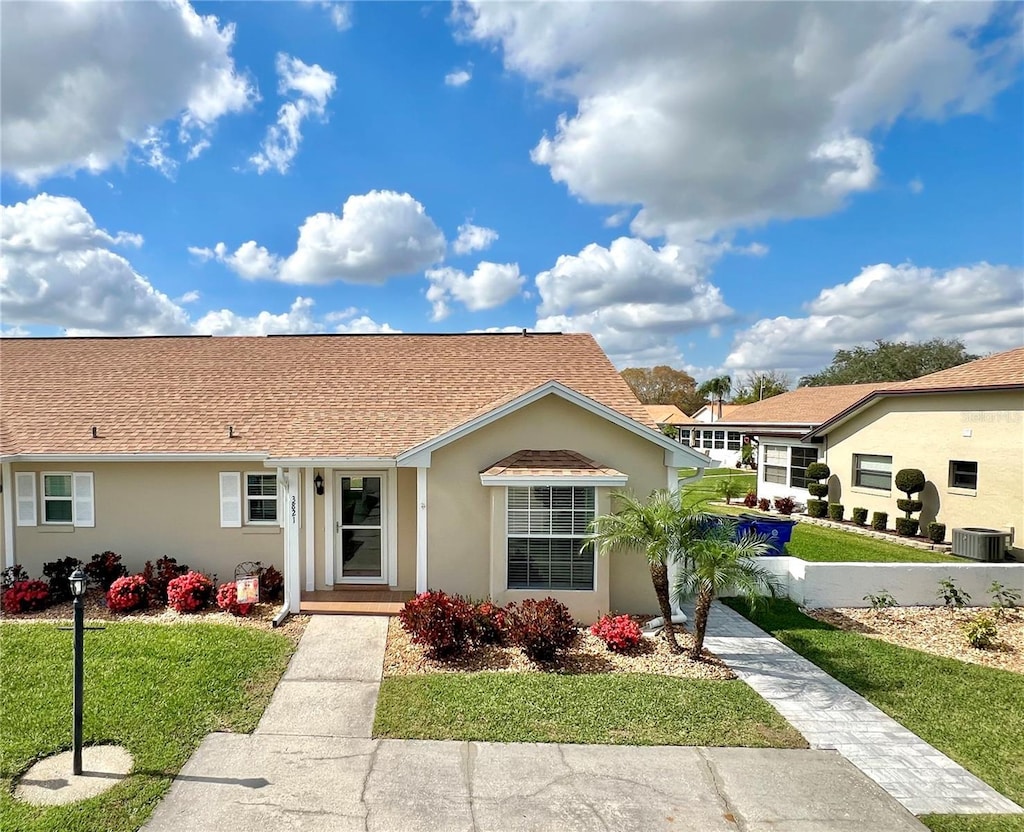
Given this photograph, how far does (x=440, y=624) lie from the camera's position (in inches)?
324

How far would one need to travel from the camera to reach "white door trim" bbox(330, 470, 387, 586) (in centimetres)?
1127

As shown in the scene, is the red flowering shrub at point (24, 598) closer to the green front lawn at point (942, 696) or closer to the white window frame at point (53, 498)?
the white window frame at point (53, 498)

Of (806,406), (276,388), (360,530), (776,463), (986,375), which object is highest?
(986,375)

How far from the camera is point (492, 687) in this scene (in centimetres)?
743

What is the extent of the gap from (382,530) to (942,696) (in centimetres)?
964

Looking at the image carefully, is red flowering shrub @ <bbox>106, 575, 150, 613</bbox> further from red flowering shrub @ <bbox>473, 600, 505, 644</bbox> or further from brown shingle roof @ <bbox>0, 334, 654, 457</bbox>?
red flowering shrub @ <bbox>473, 600, 505, 644</bbox>

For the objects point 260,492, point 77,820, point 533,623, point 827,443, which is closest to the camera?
point 77,820

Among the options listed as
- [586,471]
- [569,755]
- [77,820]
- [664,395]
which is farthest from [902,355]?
[77,820]

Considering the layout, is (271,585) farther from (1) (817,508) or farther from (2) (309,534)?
(1) (817,508)

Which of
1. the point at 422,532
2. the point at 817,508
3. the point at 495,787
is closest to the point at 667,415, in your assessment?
the point at 817,508

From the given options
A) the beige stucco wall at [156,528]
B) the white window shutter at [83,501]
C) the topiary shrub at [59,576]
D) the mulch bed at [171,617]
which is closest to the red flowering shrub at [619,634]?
the mulch bed at [171,617]

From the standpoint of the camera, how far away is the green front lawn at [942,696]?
591 cm

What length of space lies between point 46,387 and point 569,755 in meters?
15.5

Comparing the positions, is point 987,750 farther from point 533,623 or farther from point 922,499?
point 922,499
